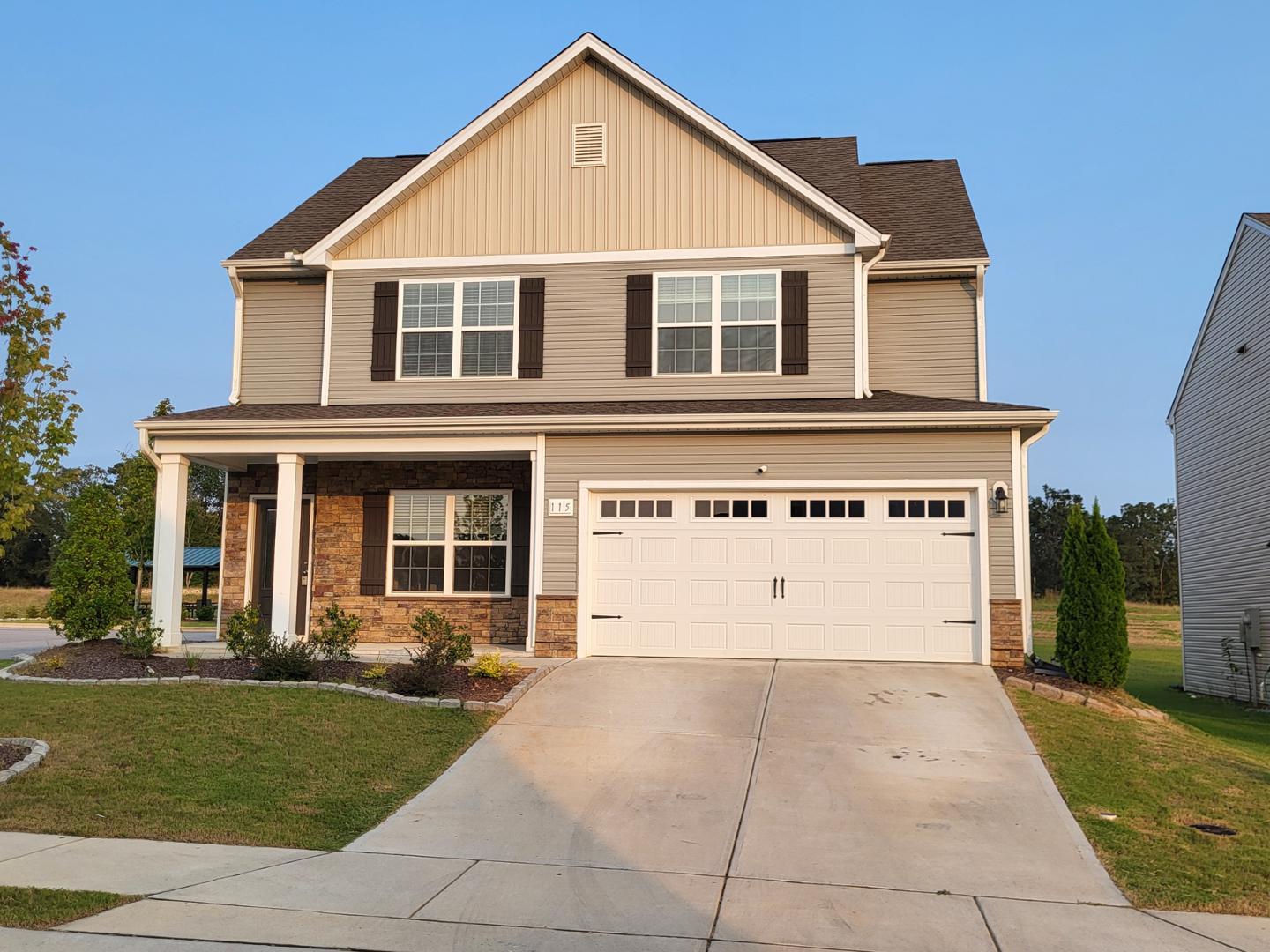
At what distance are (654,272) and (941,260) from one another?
3948 millimetres

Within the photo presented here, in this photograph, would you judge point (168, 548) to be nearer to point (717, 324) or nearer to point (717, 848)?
point (717, 324)

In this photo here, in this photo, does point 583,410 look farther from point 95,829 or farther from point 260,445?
point 95,829

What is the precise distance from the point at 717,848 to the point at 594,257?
31.3 ft

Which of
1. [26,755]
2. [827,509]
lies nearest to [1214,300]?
[827,509]

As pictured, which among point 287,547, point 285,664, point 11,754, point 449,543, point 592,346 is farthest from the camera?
point 449,543

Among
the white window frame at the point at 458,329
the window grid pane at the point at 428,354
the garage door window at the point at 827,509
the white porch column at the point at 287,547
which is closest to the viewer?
the garage door window at the point at 827,509

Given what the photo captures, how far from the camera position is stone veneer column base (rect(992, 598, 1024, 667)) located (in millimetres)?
12750

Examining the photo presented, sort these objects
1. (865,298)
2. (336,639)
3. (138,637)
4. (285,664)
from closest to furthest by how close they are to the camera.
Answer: (285,664), (336,639), (138,637), (865,298)

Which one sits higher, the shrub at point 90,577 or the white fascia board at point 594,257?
the white fascia board at point 594,257

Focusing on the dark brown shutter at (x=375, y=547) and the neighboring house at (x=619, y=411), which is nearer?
the neighboring house at (x=619, y=411)

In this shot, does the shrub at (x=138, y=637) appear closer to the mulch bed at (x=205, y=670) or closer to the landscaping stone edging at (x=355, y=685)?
the mulch bed at (x=205, y=670)

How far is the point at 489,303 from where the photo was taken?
49.9 ft

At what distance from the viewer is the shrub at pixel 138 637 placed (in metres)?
12.9

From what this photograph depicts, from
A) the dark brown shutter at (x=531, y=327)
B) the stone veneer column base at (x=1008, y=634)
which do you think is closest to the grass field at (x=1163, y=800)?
the stone veneer column base at (x=1008, y=634)
